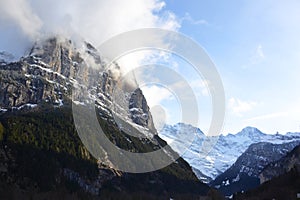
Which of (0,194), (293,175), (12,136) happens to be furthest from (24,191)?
(293,175)

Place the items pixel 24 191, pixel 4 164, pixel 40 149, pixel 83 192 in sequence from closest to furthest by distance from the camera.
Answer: pixel 24 191
pixel 4 164
pixel 83 192
pixel 40 149

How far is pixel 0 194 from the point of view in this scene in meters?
136

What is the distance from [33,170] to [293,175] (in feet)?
346

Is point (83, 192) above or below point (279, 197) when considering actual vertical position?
above

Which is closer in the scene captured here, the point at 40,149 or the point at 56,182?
the point at 56,182

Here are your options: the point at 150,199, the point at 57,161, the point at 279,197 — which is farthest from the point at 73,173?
the point at 279,197

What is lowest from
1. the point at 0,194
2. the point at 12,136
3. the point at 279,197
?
the point at 279,197

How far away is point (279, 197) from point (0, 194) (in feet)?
297

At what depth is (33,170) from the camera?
173125 mm

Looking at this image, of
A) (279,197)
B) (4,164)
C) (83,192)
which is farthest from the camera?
(83,192)

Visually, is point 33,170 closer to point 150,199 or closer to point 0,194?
point 0,194

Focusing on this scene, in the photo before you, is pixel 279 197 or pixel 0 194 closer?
pixel 279 197

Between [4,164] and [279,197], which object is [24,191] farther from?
[279,197]

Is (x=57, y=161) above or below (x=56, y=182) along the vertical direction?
above
